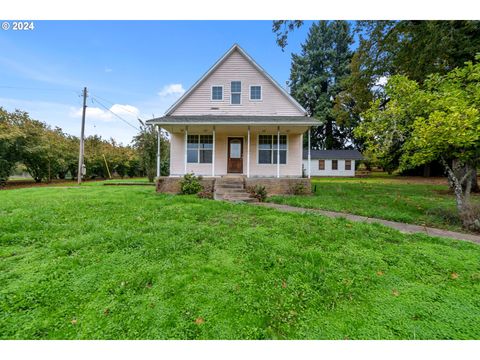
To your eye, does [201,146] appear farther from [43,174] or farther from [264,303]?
[43,174]

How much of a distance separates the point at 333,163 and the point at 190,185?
27.9 meters

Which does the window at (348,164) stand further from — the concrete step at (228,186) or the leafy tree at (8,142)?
the leafy tree at (8,142)

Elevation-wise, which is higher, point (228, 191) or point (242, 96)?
point (242, 96)

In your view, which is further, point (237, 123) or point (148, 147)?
point (148, 147)

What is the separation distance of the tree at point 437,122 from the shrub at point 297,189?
4029 mm

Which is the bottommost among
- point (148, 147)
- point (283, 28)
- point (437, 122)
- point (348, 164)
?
point (437, 122)

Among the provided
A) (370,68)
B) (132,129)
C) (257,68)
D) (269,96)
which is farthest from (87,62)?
(370,68)

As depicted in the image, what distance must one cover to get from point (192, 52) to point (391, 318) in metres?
17.4

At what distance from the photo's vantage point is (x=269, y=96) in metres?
12.8

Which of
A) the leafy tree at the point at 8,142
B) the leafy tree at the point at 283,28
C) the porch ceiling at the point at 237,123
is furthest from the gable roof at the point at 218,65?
the leafy tree at the point at 8,142

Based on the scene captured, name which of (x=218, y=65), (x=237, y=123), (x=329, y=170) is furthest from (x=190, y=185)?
(x=329, y=170)

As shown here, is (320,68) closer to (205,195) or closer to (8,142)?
(205,195)

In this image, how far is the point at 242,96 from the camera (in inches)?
504

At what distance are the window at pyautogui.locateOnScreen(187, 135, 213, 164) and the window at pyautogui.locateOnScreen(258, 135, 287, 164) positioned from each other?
2994 mm
